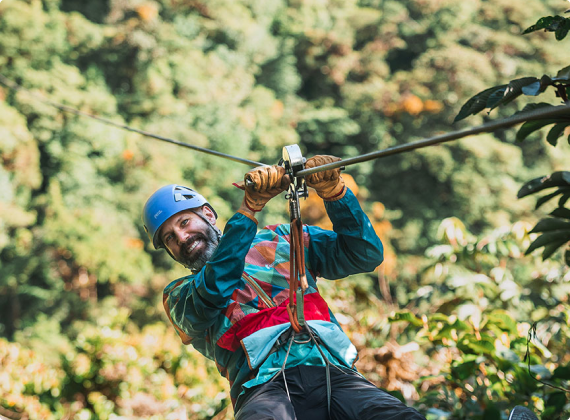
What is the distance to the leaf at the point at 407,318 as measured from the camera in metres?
2.32

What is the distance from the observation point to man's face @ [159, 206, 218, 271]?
5.53ft

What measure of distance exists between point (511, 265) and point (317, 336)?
11402mm

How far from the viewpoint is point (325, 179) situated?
1.51 metres

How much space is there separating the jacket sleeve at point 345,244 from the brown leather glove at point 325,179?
4 cm

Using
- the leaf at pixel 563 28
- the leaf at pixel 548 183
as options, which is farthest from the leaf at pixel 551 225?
the leaf at pixel 563 28

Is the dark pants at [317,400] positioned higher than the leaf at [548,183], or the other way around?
the leaf at [548,183]

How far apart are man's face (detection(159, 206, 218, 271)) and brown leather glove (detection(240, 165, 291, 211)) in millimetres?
281

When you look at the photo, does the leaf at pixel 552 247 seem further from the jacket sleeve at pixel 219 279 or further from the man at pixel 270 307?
the jacket sleeve at pixel 219 279

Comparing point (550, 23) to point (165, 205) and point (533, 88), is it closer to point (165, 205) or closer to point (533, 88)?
point (533, 88)

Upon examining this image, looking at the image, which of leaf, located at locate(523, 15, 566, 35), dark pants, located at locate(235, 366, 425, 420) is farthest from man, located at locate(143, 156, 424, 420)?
leaf, located at locate(523, 15, 566, 35)

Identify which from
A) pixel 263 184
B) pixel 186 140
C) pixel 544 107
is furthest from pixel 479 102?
pixel 186 140

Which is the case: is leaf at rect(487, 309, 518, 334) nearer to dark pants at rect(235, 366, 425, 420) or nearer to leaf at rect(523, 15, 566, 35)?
dark pants at rect(235, 366, 425, 420)

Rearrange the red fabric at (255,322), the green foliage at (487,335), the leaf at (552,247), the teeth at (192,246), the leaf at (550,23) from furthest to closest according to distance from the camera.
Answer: the green foliage at (487,335), the teeth at (192,246), the red fabric at (255,322), the leaf at (552,247), the leaf at (550,23)

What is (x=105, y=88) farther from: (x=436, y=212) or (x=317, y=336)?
(x=317, y=336)
